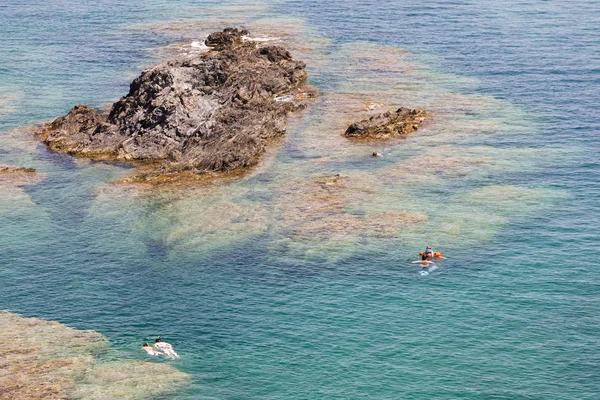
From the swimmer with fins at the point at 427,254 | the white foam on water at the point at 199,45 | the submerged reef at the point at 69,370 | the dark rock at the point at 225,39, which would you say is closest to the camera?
the submerged reef at the point at 69,370

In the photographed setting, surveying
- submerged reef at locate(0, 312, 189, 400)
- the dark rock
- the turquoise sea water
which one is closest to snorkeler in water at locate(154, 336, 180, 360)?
the turquoise sea water

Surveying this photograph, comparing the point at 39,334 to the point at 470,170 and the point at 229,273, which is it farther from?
the point at 470,170

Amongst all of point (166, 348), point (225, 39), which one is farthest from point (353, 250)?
point (225, 39)

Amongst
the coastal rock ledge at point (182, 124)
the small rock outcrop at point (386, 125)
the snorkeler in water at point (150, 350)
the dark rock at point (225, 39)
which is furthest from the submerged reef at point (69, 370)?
the dark rock at point (225, 39)

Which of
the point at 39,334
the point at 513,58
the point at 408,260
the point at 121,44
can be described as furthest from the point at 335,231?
the point at 121,44

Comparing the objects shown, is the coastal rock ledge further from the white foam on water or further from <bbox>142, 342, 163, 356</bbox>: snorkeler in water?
<bbox>142, 342, 163, 356</bbox>: snorkeler in water

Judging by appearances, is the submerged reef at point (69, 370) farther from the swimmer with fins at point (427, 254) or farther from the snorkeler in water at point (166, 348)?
the swimmer with fins at point (427, 254)
